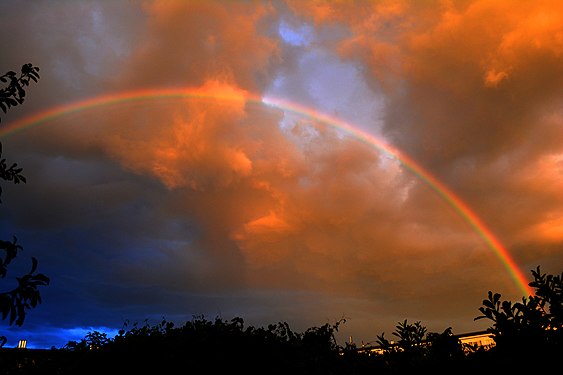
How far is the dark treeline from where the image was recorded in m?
4.42

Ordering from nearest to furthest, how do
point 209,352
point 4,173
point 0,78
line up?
point 4,173
point 0,78
point 209,352

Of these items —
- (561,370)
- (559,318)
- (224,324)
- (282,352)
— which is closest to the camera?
(561,370)

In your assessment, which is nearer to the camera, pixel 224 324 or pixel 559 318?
pixel 559 318

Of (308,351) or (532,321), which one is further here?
(308,351)

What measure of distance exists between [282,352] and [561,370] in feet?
32.2

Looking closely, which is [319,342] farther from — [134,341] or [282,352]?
[134,341]

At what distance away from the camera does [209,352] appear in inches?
472

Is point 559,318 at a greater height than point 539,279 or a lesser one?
lesser

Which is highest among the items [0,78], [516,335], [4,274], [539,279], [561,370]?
[0,78]

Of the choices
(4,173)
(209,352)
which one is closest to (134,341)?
(209,352)

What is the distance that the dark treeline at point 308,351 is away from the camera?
4.42 meters

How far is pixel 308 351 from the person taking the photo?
1279cm

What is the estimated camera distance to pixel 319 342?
13.5m

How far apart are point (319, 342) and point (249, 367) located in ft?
8.67
